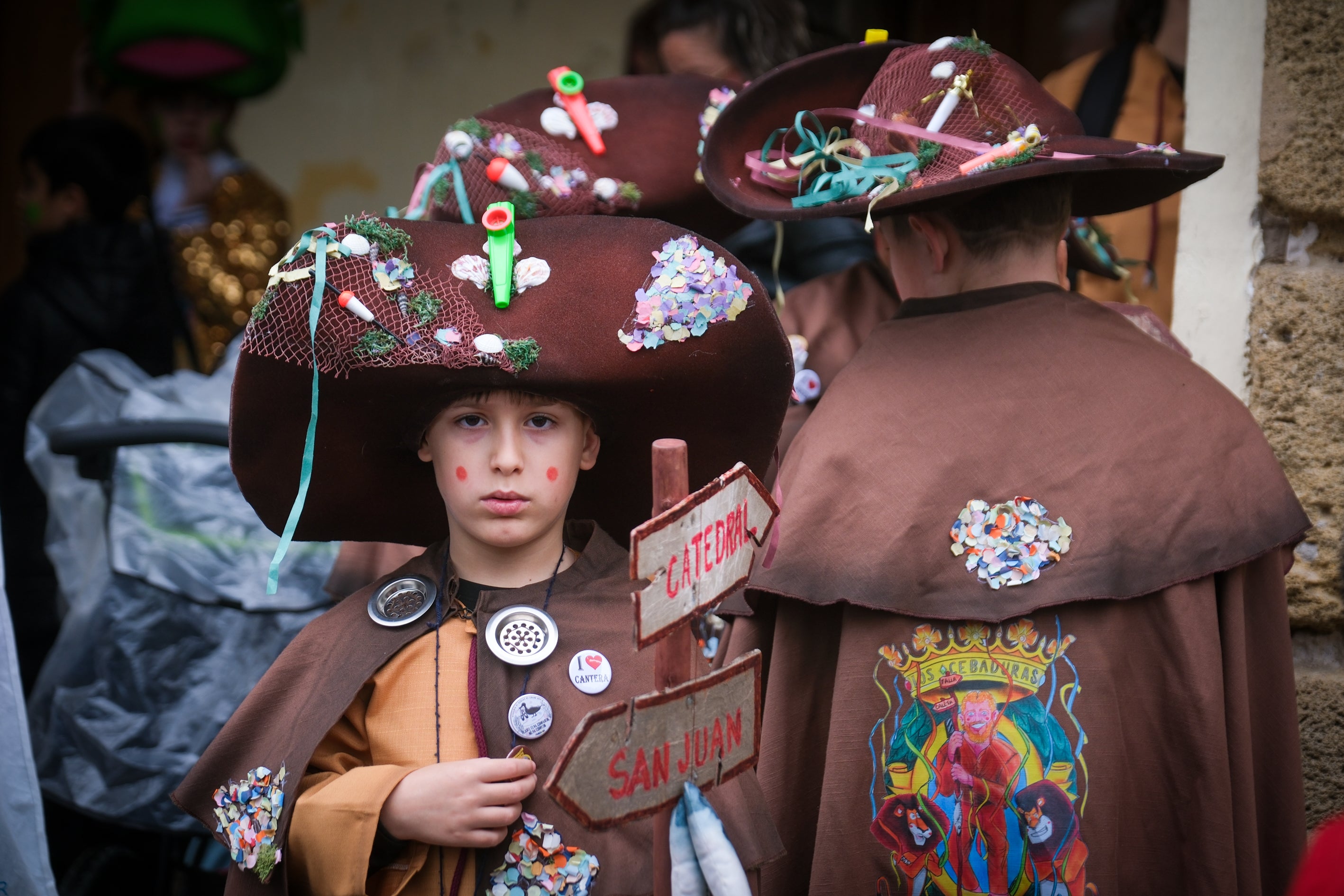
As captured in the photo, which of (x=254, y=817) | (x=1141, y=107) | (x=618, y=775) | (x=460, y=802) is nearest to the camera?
(x=618, y=775)

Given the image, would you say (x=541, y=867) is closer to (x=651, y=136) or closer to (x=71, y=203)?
(x=651, y=136)

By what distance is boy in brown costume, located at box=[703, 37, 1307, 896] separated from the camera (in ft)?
6.91

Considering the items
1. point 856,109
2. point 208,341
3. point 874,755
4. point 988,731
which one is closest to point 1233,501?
point 988,731

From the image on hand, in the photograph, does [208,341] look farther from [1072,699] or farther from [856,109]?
[1072,699]

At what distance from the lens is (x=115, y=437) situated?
9.37 ft

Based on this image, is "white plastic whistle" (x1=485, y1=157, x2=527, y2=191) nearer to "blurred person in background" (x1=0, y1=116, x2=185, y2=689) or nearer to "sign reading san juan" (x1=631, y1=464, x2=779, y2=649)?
"sign reading san juan" (x1=631, y1=464, x2=779, y2=649)

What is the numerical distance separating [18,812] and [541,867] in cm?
113

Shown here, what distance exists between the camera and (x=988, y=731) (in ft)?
6.95

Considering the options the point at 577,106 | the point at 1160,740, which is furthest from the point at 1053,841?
the point at 577,106

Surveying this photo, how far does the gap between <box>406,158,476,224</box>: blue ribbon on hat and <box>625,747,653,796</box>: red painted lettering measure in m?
1.19

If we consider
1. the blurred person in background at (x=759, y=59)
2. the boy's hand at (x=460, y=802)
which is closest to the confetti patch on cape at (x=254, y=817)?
the boy's hand at (x=460, y=802)

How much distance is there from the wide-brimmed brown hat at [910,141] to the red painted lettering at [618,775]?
1.17 metres

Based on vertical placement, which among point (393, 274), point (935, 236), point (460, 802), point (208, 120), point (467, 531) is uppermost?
point (208, 120)

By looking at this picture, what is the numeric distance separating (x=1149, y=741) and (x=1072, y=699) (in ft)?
0.58
